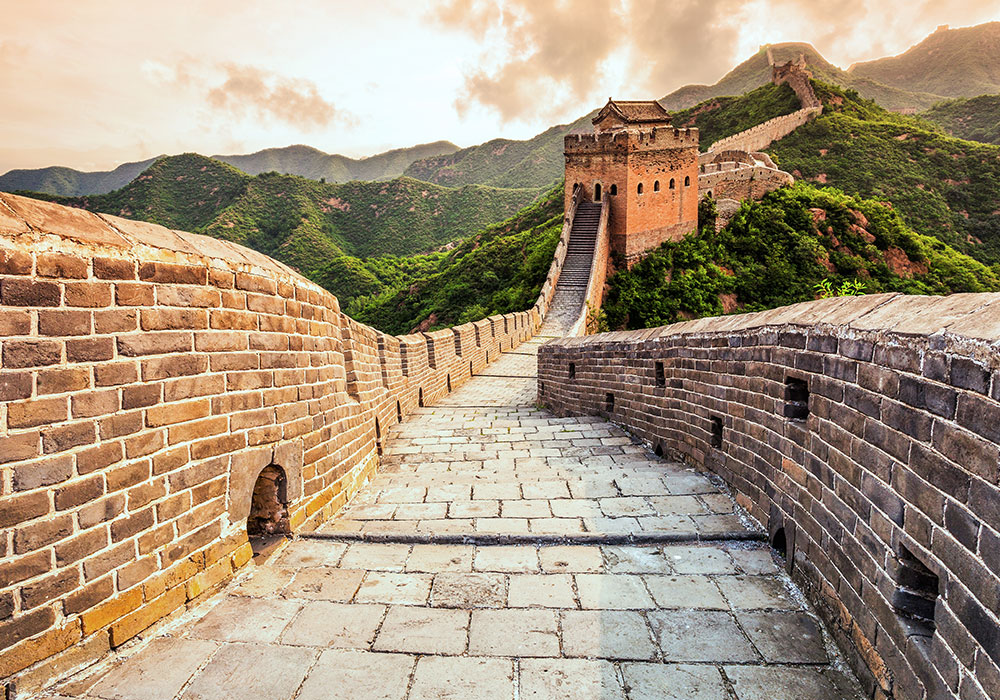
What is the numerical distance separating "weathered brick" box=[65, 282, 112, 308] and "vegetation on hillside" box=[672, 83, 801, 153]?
156 feet

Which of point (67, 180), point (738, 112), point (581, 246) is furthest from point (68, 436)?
point (67, 180)

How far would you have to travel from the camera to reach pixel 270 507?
3400 mm

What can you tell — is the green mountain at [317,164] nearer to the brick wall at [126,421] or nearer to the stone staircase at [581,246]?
the stone staircase at [581,246]

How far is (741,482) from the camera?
12.4ft

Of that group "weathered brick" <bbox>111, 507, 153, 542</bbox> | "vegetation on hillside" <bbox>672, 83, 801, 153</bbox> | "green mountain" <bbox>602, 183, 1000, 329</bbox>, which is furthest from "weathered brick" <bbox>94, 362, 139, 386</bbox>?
"vegetation on hillside" <bbox>672, 83, 801, 153</bbox>

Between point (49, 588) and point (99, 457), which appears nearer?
point (49, 588)

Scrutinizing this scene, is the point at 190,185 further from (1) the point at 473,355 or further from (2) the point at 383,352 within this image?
(2) the point at 383,352

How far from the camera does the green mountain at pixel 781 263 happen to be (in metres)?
24.0

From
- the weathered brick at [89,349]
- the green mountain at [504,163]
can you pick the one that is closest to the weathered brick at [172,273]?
the weathered brick at [89,349]

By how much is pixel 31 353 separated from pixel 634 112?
2923 cm

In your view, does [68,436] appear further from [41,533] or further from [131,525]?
[131,525]

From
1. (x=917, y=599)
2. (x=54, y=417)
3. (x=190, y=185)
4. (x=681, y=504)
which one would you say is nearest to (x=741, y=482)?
(x=681, y=504)

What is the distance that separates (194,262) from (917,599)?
3546 millimetres

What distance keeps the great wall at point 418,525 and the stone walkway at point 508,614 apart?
0.01 meters
